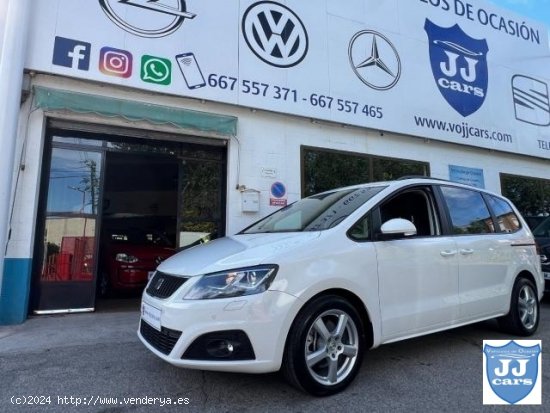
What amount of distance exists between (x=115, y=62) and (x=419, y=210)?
5.00 m

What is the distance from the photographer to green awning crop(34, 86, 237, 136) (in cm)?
582

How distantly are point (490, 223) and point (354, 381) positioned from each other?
2651 millimetres

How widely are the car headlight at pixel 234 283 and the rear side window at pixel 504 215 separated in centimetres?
339

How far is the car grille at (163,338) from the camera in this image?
294 cm

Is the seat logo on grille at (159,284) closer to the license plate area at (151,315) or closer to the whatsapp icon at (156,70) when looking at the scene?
the license plate area at (151,315)

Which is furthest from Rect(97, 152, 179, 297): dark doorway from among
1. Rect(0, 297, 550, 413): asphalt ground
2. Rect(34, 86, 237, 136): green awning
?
Rect(0, 297, 550, 413): asphalt ground

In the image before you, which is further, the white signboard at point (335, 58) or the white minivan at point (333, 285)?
the white signboard at point (335, 58)

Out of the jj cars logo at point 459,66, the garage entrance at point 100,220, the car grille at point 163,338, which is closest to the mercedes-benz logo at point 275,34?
the garage entrance at point 100,220

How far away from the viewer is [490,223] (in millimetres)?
4805

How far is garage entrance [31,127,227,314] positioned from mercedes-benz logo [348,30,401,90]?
3504 millimetres

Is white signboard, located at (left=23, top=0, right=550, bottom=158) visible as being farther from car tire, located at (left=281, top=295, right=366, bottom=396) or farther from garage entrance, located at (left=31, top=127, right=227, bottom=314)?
car tire, located at (left=281, top=295, right=366, bottom=396)

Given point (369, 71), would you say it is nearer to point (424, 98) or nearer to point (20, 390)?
point (424, 98)

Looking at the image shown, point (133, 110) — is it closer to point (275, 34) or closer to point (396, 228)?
point (275, 34)
